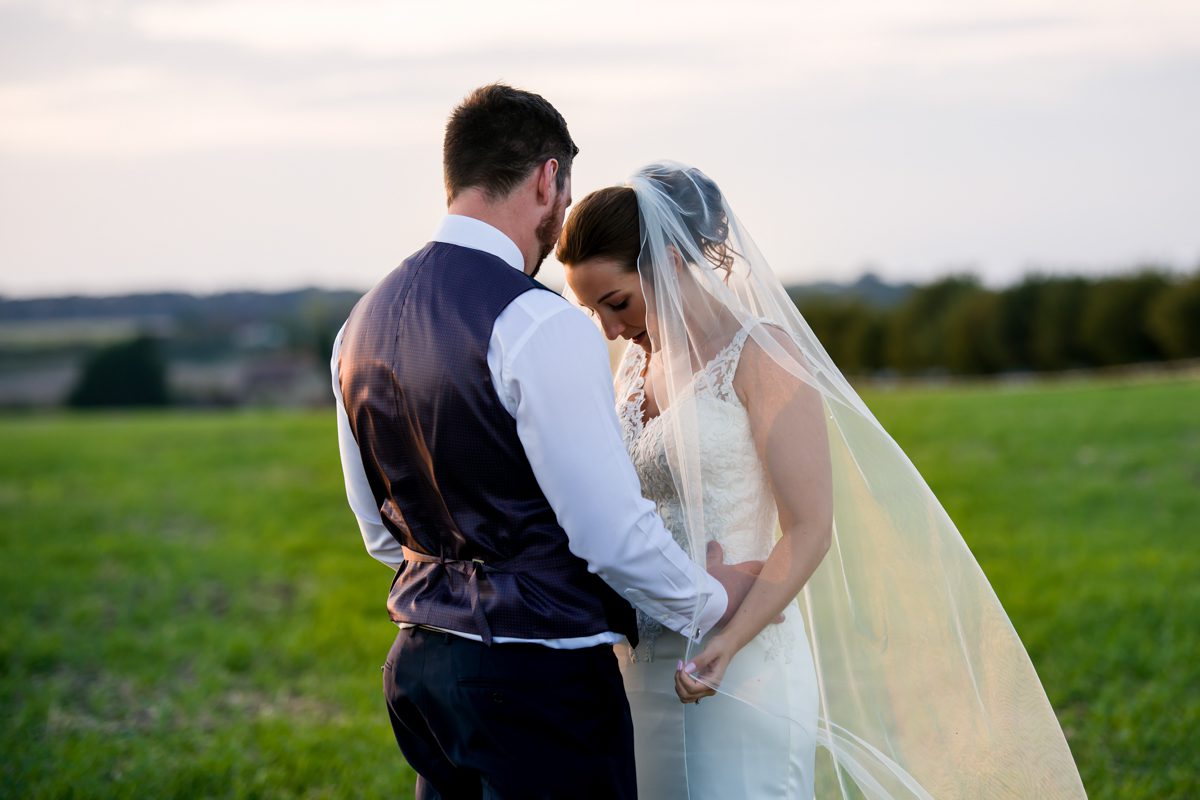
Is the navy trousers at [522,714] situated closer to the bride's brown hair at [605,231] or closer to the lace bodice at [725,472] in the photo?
the lace bodice at [725,472]

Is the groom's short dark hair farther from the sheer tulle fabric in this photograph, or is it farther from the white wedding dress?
the white wedding dress

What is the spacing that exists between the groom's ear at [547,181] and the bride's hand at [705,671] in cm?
117

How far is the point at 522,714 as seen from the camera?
2473 mm

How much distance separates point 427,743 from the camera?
2.68 m

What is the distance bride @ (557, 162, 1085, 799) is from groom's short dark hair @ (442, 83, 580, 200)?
44 centimetres

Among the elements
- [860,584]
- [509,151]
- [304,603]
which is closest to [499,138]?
[509,151]

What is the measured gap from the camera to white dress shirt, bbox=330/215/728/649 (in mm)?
2359

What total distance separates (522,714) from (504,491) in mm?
495

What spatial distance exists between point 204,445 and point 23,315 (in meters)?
18.9

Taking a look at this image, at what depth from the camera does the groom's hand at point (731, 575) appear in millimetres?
2893

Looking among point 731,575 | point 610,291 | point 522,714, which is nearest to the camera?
point 522,714

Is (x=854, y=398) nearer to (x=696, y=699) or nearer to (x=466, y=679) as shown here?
(x=696, y=699)

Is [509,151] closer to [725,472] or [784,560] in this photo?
[725,472]

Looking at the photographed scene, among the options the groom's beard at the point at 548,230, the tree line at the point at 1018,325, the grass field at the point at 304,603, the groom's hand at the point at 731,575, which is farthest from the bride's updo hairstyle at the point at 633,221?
the tree line at the point at 1018,325
